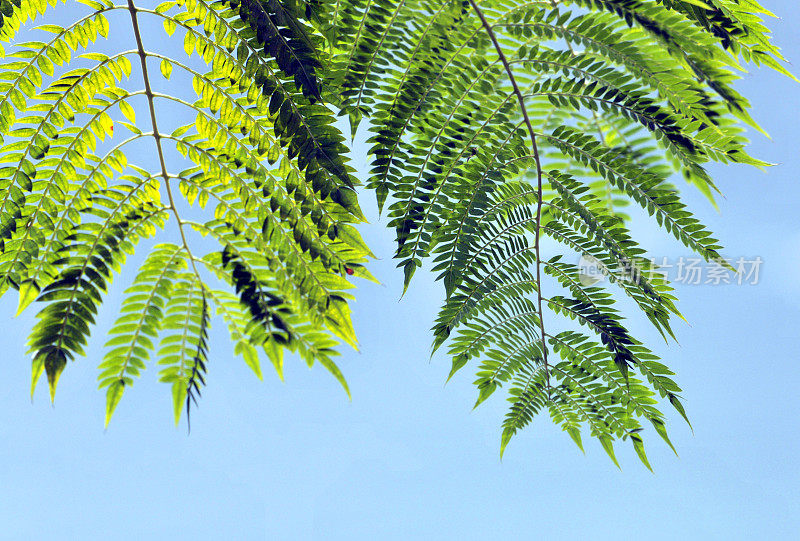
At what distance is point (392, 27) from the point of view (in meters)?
1.73

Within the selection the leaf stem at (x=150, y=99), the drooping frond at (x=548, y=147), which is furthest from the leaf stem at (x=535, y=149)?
the leaf stem at (x=150, y=99)

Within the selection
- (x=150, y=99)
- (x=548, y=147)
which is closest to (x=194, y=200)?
(x=150, y=99)

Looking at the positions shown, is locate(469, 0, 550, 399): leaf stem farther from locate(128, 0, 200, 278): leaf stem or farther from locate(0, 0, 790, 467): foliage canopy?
locate(128, 0, 200, 278): leaf stem

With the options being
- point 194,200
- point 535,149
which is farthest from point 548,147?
point 194,200

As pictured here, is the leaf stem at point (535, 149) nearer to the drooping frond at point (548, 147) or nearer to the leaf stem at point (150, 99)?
the drooping frond at point (548, 147)

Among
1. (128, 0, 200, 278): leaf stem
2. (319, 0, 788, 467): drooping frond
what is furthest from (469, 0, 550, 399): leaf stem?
(128, 0, 200, 278): leaf stem

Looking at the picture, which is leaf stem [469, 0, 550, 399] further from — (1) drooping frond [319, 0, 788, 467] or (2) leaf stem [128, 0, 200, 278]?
(2) leaf stem [128, 0, 200, 278]

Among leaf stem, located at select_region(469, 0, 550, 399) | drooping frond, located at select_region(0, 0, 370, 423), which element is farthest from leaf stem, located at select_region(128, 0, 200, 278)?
leaf stem, located at select_region(469, 0, 550, 399)

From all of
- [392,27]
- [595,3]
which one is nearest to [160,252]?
[392,27]

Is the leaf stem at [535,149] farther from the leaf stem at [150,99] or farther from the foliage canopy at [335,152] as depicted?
the leaf stem at [150,99]

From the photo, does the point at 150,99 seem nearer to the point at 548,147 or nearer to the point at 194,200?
the point at 194,200

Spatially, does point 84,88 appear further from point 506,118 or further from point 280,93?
point 506,118

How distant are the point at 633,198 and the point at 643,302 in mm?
395

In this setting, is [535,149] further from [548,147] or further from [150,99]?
[150,99]
